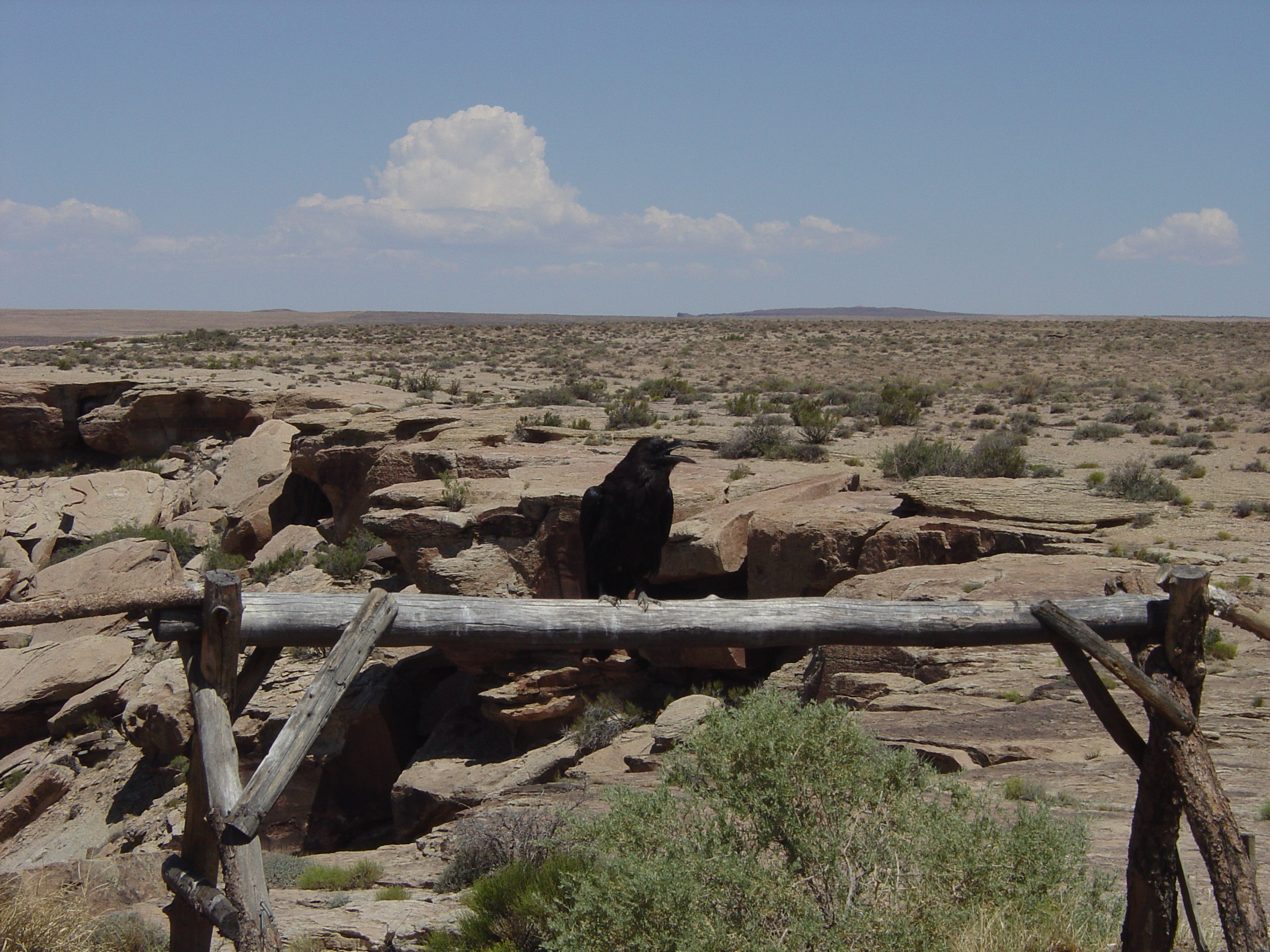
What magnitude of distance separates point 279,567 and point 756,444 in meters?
8.39

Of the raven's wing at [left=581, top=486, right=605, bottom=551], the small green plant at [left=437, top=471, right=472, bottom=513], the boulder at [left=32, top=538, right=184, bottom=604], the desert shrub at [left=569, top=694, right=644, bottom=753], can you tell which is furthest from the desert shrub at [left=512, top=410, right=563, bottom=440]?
the raven's wing at [left=581, top=486, right=605, bottom=551]

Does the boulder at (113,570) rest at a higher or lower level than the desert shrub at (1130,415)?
lower

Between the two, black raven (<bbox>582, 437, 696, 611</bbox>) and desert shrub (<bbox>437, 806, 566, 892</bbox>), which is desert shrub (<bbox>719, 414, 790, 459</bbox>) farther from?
desert shrub (<bbox>437, 806, 566, 892</bbox>)

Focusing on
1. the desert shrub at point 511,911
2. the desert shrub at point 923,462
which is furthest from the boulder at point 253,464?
the desert shrub at point 511,911

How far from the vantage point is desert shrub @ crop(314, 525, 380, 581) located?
1472 cm

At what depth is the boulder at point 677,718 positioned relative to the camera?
8.73m

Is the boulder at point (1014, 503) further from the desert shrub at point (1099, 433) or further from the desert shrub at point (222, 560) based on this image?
the desert shrub at point (222, 560)

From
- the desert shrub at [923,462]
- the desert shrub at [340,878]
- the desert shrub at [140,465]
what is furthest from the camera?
the desert shrub at [140,465]

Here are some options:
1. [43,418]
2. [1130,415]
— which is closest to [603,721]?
[43,418]

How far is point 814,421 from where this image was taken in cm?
2041

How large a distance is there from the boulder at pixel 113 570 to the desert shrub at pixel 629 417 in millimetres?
8720

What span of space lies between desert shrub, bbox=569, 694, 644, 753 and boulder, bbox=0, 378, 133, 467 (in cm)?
1843

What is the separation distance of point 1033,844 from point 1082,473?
15283 mm

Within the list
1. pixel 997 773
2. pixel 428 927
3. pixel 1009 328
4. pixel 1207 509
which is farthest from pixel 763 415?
A: pixel 1009 328
